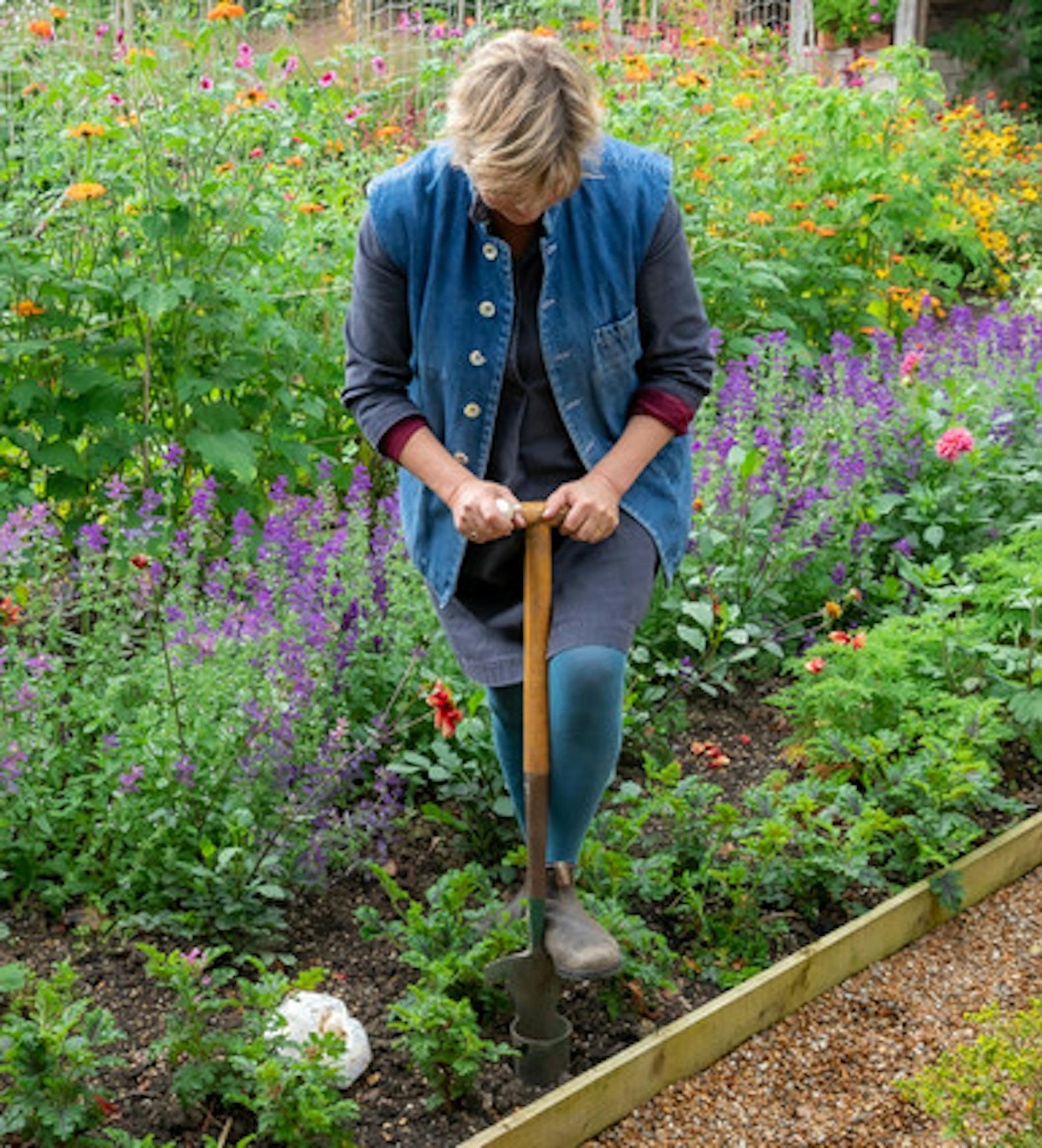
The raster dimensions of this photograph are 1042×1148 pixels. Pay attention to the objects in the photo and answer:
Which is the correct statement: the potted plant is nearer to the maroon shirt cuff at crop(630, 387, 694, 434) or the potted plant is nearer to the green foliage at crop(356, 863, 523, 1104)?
the maroon shirt cuff at crop(630, 387, 694, 434)

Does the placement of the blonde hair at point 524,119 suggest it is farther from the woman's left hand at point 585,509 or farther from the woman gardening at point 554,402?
the woman's left hand at point 585,509

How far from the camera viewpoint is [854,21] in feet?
47.1

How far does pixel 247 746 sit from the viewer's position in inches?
128

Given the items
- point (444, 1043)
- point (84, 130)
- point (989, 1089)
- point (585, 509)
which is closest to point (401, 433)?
point (585, 509)

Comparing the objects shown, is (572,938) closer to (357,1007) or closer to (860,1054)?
(357,1007)

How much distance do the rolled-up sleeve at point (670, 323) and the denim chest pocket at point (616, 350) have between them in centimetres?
3

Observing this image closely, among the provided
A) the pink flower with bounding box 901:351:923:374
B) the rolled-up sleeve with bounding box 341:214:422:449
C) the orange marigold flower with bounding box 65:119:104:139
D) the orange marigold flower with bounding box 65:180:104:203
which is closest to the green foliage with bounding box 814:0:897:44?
the pink flower with bounding box 901:351:923:374

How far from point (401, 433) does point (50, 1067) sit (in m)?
1.15

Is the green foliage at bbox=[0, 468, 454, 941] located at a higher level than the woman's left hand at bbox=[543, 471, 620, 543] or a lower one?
lower

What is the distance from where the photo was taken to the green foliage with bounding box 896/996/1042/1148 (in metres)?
2.47

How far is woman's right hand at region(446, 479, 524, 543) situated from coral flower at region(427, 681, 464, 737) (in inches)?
21.3

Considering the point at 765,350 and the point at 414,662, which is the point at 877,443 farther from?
the point at 414,662

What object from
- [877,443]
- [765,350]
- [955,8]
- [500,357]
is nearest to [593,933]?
[500,357]

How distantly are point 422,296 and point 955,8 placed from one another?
45.4ft
